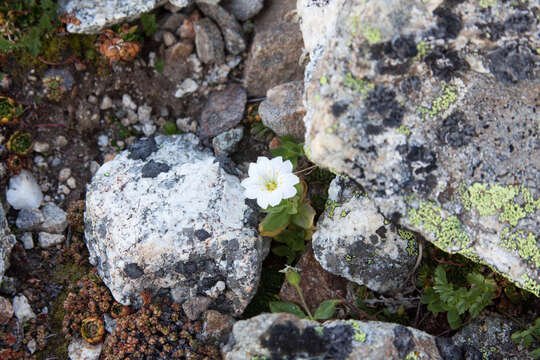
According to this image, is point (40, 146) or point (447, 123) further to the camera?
point (40, 146)

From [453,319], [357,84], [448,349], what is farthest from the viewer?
[453,319]

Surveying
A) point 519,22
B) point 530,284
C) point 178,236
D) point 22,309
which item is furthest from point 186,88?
point 530,284

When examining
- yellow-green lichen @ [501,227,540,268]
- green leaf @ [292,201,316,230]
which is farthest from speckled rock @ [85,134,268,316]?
yellow-green lichen @ [501,227,540,268]

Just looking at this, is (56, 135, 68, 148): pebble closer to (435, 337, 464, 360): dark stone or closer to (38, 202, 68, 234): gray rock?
(38, 202, 68, 234): gray rock

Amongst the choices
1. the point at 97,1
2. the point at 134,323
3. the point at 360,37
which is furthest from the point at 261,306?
the point at 97,1

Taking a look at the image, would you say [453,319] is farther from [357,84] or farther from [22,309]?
[22,309]

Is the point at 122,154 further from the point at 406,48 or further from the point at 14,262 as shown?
the point at 406,48
